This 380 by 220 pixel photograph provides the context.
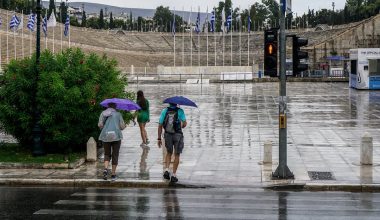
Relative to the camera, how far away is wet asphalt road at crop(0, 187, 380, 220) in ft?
40.6

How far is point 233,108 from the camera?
37844mm

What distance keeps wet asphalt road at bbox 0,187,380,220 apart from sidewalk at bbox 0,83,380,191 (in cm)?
73

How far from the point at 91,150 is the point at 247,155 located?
458cm

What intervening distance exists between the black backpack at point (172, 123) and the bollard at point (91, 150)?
3.63 m

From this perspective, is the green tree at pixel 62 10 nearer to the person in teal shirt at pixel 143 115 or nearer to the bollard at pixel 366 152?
the person in teal shirt at pixel 143 115

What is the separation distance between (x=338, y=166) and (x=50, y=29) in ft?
334

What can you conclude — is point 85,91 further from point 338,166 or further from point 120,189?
point 338,166

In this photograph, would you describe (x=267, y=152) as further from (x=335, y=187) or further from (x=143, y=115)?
(x=143, y=115)

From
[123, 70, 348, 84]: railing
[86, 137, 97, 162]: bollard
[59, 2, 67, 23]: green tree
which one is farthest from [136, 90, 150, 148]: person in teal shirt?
[59, 2, 67, 23]: green tree

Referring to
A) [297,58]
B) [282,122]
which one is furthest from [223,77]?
[282,122]

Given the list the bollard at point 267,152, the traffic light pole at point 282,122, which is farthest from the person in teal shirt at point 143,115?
the traffic light pole at point 282,122

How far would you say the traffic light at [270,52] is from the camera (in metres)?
16.5

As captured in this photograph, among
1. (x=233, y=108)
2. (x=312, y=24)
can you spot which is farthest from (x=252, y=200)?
(x=312, y=24)

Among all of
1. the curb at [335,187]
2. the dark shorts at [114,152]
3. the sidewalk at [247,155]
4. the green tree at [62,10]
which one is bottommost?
the curb at [335,187]
